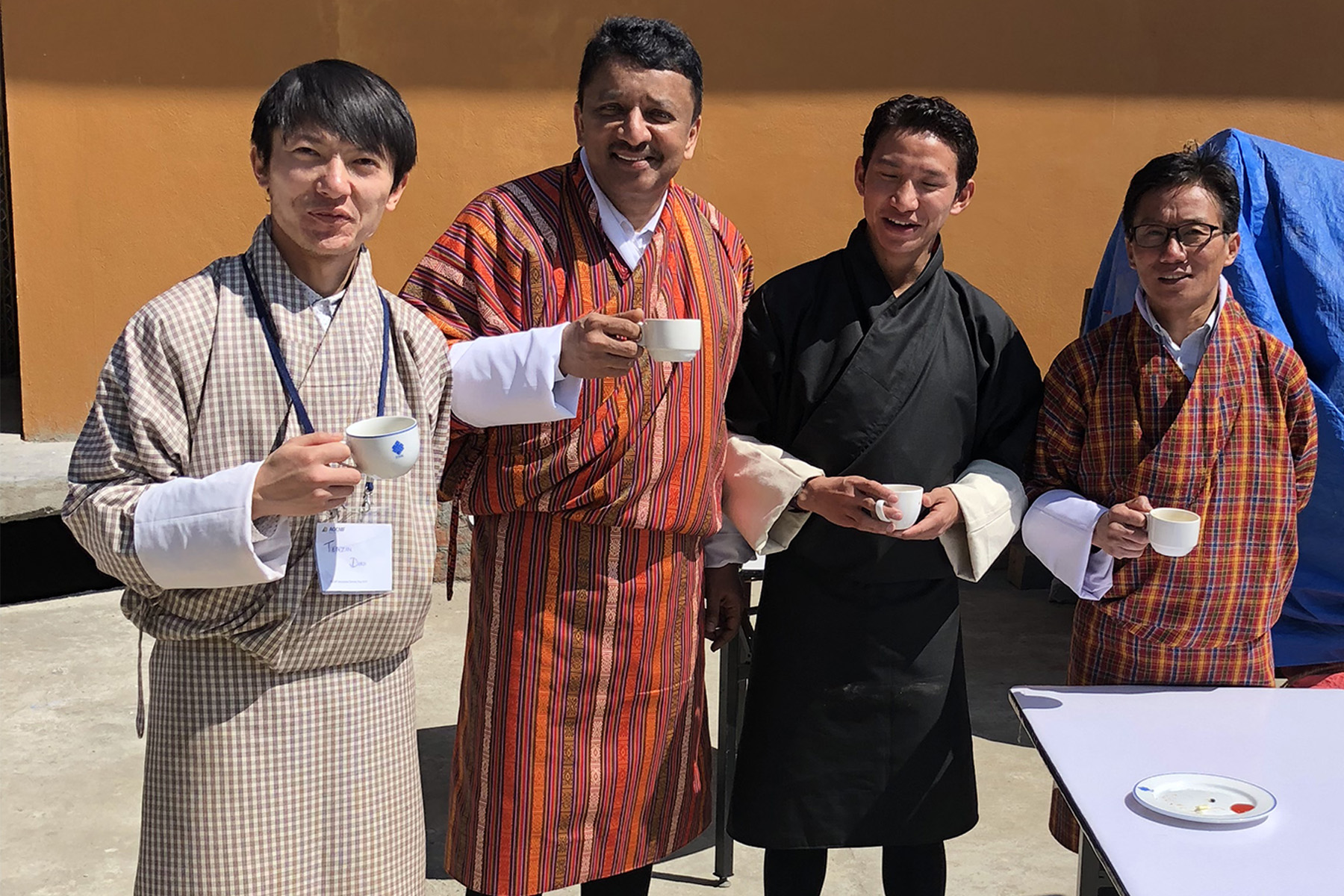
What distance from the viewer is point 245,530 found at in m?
1.74

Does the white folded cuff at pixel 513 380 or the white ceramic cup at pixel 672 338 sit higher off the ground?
the white ceramic cup at pixel 672 338

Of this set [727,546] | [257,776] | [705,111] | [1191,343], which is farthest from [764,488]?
[705,111]

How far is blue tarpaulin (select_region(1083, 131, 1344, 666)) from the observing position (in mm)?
3188

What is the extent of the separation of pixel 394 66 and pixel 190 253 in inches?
43.5

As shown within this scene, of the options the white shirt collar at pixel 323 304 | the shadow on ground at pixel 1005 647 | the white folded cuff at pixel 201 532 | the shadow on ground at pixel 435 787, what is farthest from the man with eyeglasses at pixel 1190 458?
the shadow on ground at pixel 1005 647

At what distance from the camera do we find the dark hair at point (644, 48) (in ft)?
7.66

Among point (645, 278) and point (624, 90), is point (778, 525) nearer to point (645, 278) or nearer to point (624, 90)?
point (645, 278)

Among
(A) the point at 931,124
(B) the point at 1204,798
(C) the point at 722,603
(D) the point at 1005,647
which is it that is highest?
(A) the point at 931,124

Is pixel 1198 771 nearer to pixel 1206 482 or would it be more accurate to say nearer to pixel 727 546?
pixel 1206 482

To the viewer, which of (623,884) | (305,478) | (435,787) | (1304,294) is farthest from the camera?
(435,787)

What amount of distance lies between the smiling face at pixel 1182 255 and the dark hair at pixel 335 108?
1356mm

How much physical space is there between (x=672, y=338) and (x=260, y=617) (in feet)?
A: 2.45

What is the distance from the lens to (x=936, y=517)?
2.41 m

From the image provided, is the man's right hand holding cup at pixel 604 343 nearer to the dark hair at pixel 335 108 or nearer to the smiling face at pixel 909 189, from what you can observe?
the dark hair at pixel 335 108
